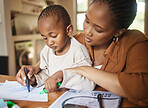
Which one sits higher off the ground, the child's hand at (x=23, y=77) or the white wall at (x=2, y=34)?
the white wall at (x=2, y=34)

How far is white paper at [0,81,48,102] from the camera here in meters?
0.61

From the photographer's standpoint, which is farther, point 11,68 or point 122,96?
point 11,68

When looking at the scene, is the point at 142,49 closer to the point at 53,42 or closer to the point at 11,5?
the point at 53,42

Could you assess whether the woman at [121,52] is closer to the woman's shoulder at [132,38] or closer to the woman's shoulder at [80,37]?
the woman's shoulder at [132,38]

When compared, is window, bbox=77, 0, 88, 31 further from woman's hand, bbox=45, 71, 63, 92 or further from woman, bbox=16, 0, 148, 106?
woman's hand, bbox=45, 71, 63, 92

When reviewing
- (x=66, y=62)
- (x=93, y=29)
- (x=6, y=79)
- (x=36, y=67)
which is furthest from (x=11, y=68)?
(x=93, y=29)

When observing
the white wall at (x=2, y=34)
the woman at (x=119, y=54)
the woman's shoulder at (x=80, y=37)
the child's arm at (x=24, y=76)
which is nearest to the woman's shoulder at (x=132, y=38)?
the woman at (x=119, y=54)

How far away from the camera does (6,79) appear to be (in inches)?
35.9

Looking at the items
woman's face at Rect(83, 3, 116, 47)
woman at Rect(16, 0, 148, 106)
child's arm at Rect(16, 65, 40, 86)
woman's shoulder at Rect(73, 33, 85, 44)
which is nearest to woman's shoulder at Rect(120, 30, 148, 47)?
woman at Rect(16, 0, 148, 106)

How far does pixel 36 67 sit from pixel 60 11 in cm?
35

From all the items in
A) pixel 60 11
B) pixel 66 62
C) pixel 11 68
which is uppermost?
pixel 60 11

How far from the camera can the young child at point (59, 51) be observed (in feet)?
2.16

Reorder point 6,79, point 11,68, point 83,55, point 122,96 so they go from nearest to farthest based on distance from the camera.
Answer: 1. point 122,96
2. point 83,55
3. point 6,79
4. point 11,68

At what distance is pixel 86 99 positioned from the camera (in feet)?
1.90
